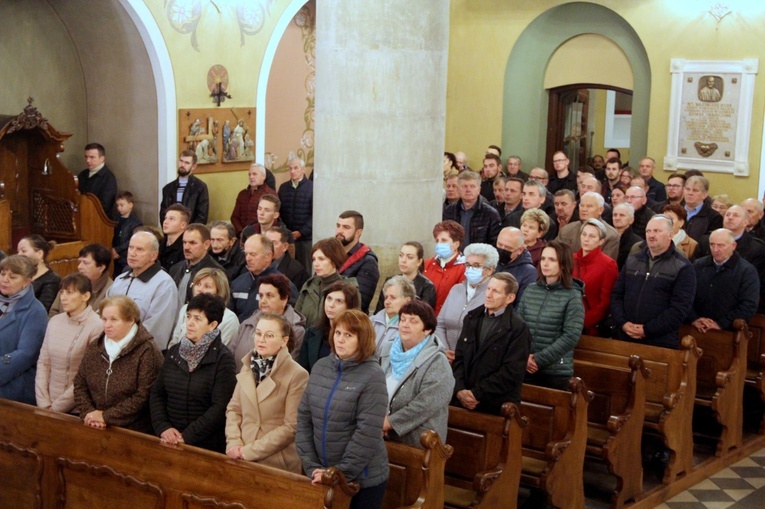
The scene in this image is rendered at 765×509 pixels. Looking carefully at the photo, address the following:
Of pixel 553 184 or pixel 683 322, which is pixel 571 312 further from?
pixel 553 184

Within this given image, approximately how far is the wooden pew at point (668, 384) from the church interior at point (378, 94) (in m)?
0.22

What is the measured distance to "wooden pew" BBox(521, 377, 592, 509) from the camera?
19.3ft

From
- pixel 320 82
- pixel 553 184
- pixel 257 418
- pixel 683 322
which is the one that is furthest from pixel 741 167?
pixel 257 418

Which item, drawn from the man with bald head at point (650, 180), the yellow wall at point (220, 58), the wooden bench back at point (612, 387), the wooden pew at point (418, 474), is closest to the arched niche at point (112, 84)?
the yellow wall at point (220, 58)

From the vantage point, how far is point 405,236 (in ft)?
26.4

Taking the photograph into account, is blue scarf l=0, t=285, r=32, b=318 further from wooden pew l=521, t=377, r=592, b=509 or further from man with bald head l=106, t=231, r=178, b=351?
wooden pew l=521, t=377, r=592, b=509

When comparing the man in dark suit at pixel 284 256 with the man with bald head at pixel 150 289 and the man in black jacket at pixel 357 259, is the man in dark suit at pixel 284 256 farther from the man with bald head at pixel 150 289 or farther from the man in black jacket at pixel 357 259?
the man with bald head at pixel 150 289

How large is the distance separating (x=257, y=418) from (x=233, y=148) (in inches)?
287

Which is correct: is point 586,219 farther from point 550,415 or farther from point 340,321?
point 340,321

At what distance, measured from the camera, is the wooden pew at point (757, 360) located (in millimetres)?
7805

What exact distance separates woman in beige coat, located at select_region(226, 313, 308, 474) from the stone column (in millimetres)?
3025

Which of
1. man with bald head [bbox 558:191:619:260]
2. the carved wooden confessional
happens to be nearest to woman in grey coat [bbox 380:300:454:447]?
man with bald head [bbox 558:191:619:260]

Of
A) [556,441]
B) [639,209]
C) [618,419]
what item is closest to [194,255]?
[556,441]

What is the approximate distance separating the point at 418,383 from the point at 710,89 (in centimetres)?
885
